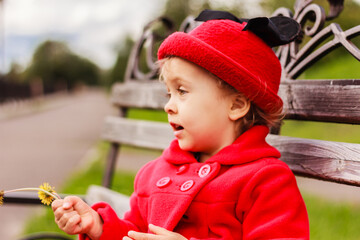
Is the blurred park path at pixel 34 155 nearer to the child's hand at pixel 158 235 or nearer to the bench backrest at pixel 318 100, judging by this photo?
the child's hand at pixel 158 235

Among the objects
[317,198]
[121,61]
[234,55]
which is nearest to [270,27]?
[234,55]

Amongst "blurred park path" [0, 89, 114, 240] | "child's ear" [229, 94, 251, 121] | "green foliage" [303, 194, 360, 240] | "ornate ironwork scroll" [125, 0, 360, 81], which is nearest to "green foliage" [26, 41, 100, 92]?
"blurred park path" [0, 89, 114, 240]

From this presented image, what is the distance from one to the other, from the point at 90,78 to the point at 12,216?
8067 centimetres

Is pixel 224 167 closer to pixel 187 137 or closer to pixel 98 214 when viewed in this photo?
pixel 187 137

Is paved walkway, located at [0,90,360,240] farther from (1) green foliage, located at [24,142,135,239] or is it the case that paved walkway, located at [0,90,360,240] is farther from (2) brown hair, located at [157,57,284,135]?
(2) brown hair, located at [157,57,284,135]

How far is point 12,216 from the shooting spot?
4551 millimetres

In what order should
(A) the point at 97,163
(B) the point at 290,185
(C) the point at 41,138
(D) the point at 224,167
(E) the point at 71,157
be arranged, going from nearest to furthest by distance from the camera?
(B) the point at 290,185, (D) the point at 224,167, (A) the point at 97,163, (E) the point at 71,157, (C) the point at 41,138

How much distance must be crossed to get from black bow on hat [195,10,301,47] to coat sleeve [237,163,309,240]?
0.43 m

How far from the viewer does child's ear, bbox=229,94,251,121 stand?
4.93ft

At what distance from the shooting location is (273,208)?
131 centimetres

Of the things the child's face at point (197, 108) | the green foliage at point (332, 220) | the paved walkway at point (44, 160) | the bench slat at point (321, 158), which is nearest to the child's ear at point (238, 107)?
the child's face at point (197, 108)

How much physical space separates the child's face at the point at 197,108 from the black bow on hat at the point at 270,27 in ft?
0.70

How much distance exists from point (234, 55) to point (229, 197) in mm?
455

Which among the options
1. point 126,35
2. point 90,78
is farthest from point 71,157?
point 90,78
